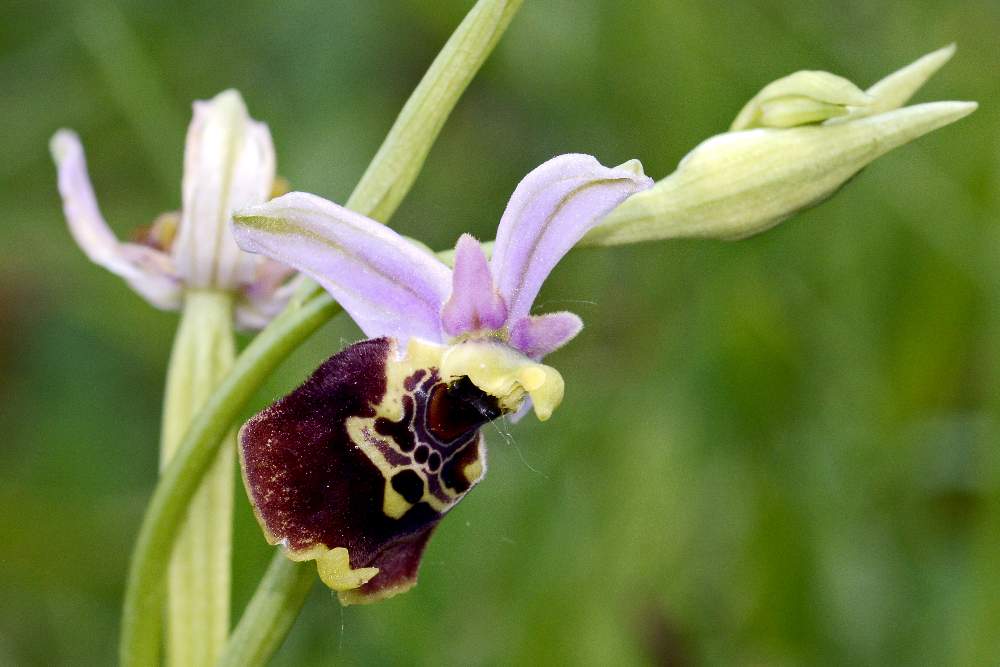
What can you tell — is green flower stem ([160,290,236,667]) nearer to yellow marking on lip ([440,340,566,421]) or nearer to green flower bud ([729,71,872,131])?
yellow marking on lip ([440,340,566,421])

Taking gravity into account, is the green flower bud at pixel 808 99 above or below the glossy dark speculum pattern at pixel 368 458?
above

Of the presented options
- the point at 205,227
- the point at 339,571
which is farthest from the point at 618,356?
the point at 339,571

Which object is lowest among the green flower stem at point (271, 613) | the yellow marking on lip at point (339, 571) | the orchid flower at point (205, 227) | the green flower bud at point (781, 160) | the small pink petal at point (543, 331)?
the green flower stem at point (271, 613)

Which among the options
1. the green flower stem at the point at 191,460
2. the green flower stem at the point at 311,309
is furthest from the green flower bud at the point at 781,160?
the green flower stem at the point at 191,460

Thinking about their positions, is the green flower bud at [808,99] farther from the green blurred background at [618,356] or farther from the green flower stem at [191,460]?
the green flower stem at [191,460]

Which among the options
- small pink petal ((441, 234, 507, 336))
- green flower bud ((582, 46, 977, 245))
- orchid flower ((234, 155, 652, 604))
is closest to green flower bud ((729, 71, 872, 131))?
green flower bud ((582, 46, 977, 245))

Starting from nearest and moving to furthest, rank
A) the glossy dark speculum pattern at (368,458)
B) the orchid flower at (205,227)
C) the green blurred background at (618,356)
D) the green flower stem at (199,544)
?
the glossy dark speculum pattern at (368,458), the green flower stem at (199,544), the orchid flower at (205,227), the green blurred background at (618,356)

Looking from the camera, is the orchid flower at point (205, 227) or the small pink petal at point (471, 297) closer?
the small pink petal at point (471, 297)
